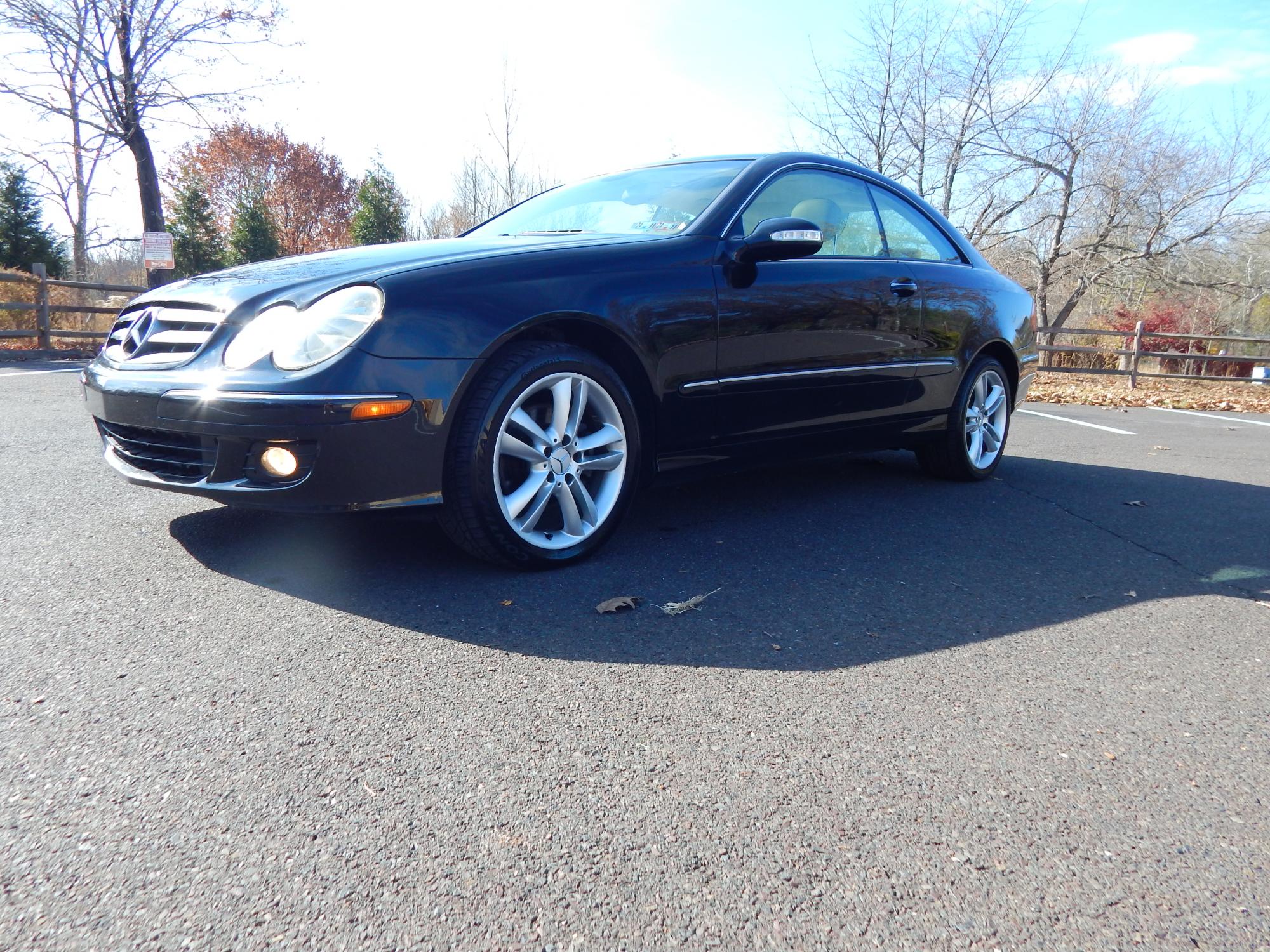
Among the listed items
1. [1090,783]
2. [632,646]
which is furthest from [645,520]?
[1090,783]

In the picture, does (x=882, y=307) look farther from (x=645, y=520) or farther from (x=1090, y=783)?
(x=1090, y=783)

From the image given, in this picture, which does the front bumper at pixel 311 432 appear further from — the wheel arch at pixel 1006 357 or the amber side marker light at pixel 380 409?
the wheel arch at pixel 1006 357

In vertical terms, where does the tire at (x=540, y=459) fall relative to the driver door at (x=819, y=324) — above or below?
below

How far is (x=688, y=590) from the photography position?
293 cm

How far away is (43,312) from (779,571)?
14.2 m

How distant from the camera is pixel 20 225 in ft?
68.0

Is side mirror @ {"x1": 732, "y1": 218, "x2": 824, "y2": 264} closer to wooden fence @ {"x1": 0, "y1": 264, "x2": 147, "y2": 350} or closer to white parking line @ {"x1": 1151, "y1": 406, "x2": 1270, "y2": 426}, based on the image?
white parking line @ {"x1": 1151, "y1": 406, "x2": 1270, "y2": 426}

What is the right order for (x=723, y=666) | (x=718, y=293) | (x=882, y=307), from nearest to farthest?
1. (x=723, y=666)
2. (x=718, y=293)
3. (x=882, y=307)

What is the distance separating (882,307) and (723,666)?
2352 mm

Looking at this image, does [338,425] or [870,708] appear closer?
[870,708]

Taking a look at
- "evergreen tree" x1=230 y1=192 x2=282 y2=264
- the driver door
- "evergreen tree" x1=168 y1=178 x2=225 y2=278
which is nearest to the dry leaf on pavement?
the driver door

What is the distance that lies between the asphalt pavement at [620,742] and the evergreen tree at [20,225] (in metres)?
20.9

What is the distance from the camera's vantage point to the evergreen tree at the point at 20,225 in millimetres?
20484

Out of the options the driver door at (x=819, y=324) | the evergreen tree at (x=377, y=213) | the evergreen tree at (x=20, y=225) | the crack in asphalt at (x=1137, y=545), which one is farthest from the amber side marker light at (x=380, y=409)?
the evergreen tree at (x=377, y=213)
